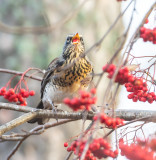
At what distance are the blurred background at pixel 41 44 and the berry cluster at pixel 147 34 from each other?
2829 mm

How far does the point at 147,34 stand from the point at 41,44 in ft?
10.3

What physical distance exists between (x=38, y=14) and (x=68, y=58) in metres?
1.77

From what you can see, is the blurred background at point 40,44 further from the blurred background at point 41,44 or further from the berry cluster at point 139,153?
the berry cluster at point 139,153

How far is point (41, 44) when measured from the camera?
425cm

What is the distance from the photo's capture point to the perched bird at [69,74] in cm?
263

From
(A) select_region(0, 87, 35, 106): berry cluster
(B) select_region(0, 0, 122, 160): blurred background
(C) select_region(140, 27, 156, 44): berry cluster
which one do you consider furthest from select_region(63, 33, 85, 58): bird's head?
(C) select_region(140, 27, 156, 44): berry cluster

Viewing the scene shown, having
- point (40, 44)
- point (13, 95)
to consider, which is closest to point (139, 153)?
point (13, 95)

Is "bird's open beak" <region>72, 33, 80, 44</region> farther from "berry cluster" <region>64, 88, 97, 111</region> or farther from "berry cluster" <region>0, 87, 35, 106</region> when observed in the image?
"berry cluster" <region>64, 88, 97, 111</region>

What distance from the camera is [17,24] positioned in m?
4.26

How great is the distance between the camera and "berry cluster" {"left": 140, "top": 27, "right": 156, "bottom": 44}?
3.97 feet

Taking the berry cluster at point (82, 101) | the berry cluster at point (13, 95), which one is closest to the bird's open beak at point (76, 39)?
the berry cluster at point (13, 95)

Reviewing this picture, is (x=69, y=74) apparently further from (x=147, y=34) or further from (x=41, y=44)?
(x=41, y=44)

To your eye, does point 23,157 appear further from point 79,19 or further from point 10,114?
point 79,19

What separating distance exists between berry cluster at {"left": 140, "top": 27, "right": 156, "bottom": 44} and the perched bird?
4.26ft
